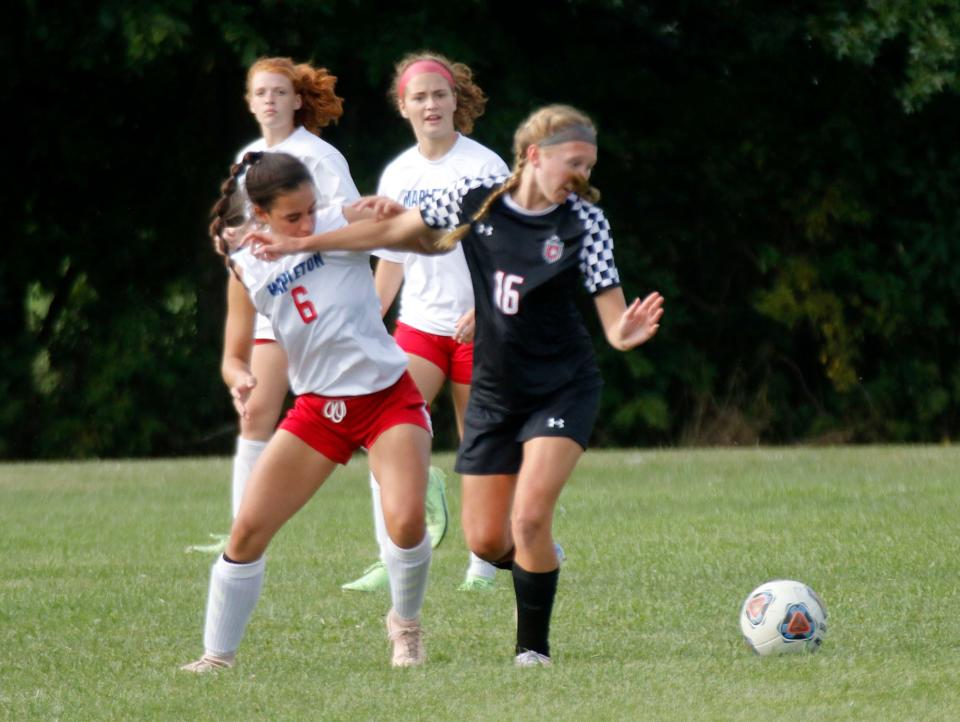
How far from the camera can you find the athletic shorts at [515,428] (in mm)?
5727

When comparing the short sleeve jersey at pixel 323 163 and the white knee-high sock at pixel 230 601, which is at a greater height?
the short sleeve jersey at pixel 323 163

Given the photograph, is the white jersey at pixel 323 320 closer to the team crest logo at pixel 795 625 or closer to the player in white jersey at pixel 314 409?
the player in white jersey at pixel 314 409

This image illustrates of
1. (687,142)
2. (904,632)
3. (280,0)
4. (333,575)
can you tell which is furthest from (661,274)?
(904,632)

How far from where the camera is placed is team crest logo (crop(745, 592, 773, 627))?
5.89 meters

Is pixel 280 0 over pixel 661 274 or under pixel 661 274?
over

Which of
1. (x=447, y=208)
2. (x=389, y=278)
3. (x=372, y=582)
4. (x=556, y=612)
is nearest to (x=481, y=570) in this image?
(x=372, y=582)

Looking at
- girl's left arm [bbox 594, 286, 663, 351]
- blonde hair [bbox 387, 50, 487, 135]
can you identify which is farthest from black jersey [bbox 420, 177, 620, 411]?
blonde hair [bbox 387, 50, 487, 135]

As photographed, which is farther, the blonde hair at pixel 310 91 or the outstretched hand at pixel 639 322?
the blonde hair at pixel 310 91

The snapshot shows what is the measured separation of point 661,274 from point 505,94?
9.55 feet

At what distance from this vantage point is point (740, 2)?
1833cm

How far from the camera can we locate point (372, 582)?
25.1 ft

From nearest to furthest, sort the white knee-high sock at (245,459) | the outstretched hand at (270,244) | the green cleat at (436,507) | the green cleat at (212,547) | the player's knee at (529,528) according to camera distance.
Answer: the outstretched hand at (270,244) → the player's knee at (529,528) → the white knee-high sock at (245,459) → the green cleat at (436,507) → the green cleat at (212,547)

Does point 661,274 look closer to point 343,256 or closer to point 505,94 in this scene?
point 505,94

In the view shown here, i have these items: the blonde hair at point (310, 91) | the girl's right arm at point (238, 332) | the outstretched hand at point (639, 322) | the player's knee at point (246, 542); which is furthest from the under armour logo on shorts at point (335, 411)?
the blonde hair at point (310, 91)
